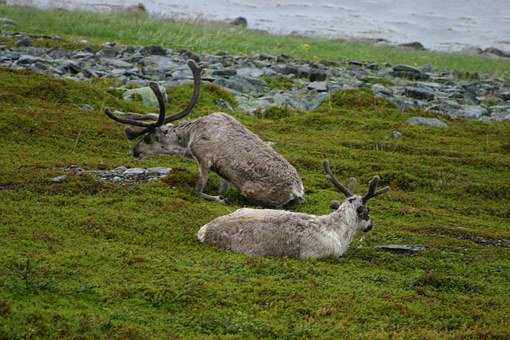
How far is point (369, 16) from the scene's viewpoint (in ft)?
217

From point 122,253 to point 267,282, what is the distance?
6.50ft

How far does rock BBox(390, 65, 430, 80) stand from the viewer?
1284 inches

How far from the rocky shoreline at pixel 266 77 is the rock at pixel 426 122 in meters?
1.43

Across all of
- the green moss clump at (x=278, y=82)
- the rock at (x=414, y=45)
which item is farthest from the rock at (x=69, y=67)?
the rock at (x=414, y=45)

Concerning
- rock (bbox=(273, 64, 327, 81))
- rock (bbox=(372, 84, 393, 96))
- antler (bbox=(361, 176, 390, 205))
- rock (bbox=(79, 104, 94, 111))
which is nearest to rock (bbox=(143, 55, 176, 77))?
rock (bbox=(273, 64, 327, 81))

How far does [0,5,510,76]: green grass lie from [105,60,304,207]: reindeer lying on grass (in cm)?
1748

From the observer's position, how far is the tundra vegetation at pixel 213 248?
29.9ft

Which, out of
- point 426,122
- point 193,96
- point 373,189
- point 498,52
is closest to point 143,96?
point 193,96

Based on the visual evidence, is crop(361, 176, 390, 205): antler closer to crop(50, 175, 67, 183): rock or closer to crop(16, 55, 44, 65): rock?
crop(50, 175, 67, 183): rock

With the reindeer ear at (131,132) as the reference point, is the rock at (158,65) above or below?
below

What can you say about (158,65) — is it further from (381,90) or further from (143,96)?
(381,90)

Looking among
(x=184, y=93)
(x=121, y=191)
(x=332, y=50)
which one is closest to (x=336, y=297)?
(x=121, y=191)

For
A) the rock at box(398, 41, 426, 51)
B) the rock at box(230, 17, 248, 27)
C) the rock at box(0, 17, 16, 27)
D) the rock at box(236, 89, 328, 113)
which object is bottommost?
the rock at box(398, 41, 426, 51)

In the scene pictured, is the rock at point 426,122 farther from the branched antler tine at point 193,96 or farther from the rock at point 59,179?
the rock at point 59,179
